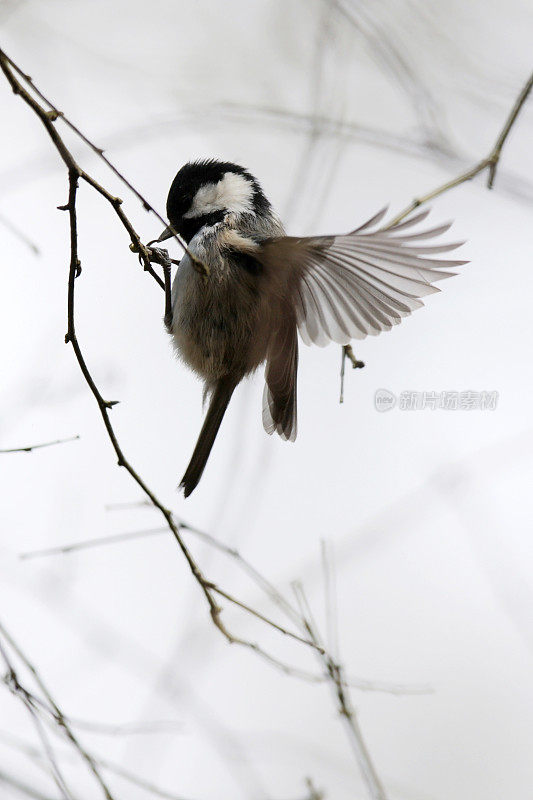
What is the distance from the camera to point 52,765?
47.4 inches

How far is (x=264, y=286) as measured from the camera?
1335 mm

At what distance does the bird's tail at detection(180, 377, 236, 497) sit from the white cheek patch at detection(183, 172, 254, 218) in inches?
12.9

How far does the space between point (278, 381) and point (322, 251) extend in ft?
1.14

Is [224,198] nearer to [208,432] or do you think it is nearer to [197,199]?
[197,199]

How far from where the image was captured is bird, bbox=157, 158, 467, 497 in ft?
3.40

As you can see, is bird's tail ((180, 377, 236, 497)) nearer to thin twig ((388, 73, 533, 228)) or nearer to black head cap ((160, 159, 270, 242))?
black head cap ((160, 159, 270, 242))

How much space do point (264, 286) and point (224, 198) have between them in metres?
0.32

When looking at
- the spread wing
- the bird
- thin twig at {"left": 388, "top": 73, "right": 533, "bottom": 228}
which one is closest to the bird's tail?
the bird

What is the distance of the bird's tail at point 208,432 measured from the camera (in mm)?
1301

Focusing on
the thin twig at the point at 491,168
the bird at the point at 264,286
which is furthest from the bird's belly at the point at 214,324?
the thin twig at the point at 491,168

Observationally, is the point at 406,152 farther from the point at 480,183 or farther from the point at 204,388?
the point at 204,388

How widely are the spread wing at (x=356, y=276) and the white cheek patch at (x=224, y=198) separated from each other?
0.98ft

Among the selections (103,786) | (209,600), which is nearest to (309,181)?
(209,600)

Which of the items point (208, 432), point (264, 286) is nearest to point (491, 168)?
point (264, 286)
